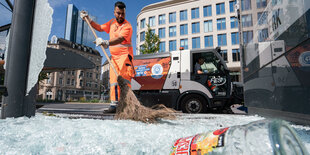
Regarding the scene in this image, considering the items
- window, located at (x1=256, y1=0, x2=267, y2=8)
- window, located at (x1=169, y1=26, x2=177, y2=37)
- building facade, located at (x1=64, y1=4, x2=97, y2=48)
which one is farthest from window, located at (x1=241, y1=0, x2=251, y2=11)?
building facade, located at (x1=64, y1=4, x2=97, y2=48)

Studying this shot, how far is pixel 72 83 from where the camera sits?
4878 cm

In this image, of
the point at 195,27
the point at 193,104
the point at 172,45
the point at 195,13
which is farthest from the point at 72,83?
the point at 193,104

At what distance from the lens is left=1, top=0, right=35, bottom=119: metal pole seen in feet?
6.37

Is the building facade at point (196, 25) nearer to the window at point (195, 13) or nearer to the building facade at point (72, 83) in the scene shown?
the window at point (195, 13)

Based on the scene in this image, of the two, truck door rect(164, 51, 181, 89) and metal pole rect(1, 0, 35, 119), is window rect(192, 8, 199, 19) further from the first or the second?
metal pole rect(1, 0, 35, 119)

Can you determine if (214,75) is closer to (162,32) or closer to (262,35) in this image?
(262,35)

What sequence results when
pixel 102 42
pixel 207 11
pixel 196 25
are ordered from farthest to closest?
pixel 196 25 < pixel 207 11 < pixel 102 42

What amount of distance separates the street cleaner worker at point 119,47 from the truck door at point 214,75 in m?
2.73

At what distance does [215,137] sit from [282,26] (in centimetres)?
222

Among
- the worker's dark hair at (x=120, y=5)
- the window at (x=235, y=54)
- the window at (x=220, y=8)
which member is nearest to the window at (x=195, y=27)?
the window at (x=220, y=8)

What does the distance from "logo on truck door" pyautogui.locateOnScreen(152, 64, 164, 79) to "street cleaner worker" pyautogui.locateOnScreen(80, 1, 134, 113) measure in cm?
264

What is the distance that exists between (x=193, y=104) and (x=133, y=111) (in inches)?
113

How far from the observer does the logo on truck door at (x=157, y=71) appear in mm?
5664

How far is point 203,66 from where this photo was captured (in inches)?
206
